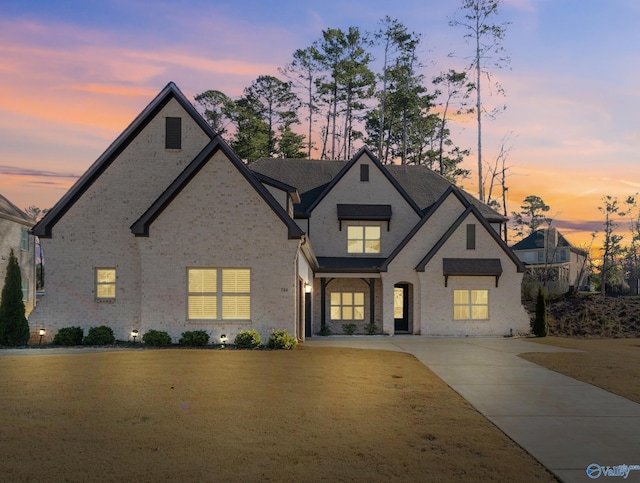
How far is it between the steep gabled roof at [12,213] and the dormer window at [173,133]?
17.8 metres

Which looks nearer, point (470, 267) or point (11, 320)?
point (11, 320)

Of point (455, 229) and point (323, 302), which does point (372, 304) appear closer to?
point (323, 302)

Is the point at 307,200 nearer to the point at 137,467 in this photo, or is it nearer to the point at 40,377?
the point at 40,377

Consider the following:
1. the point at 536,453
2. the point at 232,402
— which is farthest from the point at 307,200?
the point at 536,453

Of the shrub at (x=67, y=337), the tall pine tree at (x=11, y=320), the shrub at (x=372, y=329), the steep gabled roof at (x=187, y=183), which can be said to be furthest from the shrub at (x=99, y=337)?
the shrub at (x=372, y=329)

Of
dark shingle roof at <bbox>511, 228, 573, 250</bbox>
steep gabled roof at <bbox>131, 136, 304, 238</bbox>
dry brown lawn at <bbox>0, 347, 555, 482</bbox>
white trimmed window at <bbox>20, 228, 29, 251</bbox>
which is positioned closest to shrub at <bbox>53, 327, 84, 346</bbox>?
steep gabled roof at <bbox>131, 136, 304, 238</bbox>

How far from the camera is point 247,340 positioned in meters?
19.5

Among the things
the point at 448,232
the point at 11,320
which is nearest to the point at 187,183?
the point at 11,320

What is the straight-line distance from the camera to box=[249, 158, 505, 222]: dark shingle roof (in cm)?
3294

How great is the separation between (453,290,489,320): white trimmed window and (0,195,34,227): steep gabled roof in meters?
26.0

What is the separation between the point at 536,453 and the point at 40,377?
408 inches

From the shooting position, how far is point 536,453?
26.4 feet

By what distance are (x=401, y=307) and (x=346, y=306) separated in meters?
3.17

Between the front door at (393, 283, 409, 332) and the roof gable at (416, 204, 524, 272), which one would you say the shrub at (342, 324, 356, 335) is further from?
the roof gable at (416, 204, 524, 272)
